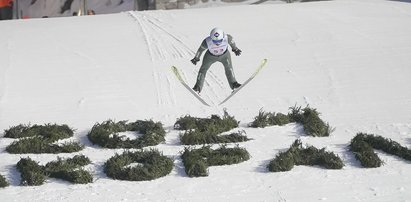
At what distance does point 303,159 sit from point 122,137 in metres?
2.83

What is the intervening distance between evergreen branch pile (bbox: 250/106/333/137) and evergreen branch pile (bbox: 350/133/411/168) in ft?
2.29

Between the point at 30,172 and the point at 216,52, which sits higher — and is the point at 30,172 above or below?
below

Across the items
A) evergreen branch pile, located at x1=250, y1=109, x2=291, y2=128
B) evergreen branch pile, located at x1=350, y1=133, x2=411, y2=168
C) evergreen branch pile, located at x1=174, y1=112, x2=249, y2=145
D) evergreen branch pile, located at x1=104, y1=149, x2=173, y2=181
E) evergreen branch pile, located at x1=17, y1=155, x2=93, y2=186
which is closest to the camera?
evergreen branch pile, located at x1=17, y1=155, x2=93, y2=186

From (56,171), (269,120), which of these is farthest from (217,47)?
(56,171)

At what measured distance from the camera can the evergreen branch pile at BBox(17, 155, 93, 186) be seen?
10.3 m

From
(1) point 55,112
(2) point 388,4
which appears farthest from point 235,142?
(2) point 388,4

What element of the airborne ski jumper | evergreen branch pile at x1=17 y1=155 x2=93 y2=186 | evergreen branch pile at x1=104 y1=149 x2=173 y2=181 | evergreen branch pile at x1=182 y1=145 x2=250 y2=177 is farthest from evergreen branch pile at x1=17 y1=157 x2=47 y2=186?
the airborne ski jumper

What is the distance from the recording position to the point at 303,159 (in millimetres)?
11109

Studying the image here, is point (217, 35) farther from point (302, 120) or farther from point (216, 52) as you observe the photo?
point (302, 120)

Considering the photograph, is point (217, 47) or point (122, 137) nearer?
point (217, 47)

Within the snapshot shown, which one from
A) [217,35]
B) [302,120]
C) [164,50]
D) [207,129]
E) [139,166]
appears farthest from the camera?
[164,50]

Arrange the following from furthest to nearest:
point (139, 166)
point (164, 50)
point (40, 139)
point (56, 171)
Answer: point (164, 50) → point (40, 139) → point (139, 166) → point (56, 171)

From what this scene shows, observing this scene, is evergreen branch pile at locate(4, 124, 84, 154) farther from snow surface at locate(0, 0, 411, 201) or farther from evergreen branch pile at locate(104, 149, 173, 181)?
evergreen branch pile at locate(104, 149, 173, 181)

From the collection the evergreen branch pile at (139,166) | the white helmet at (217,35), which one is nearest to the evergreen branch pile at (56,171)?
the evergreen branch pile at (139,166)
